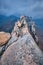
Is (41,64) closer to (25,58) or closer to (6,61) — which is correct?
(25,58)

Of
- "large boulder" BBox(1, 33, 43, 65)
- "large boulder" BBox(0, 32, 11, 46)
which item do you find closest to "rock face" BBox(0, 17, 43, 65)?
"large boulder" BBox(1, 33, 43, 65)

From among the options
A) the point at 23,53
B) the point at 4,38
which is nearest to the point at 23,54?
the point at 23,53

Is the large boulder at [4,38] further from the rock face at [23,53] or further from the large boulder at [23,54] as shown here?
the large boulder at [23,54]

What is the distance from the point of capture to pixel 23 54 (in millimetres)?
4676

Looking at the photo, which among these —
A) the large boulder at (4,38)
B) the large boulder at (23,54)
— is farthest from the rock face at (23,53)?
the large boulder at (4,38)

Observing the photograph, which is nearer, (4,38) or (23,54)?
(23,54)

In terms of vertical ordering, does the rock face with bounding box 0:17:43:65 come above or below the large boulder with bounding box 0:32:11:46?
below

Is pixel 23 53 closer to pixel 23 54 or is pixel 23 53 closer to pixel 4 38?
pixel 23 54

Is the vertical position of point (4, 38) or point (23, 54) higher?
point (4, 38)

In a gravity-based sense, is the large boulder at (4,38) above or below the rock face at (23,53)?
above

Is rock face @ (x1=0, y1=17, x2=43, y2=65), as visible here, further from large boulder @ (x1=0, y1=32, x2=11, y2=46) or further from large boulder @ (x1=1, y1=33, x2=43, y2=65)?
large boulder @ (x1=0, y1=32, x2=11, y2=46)

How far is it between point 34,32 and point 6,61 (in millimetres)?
1334

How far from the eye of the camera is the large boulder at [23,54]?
4.64m

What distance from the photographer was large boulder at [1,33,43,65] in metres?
4.64
